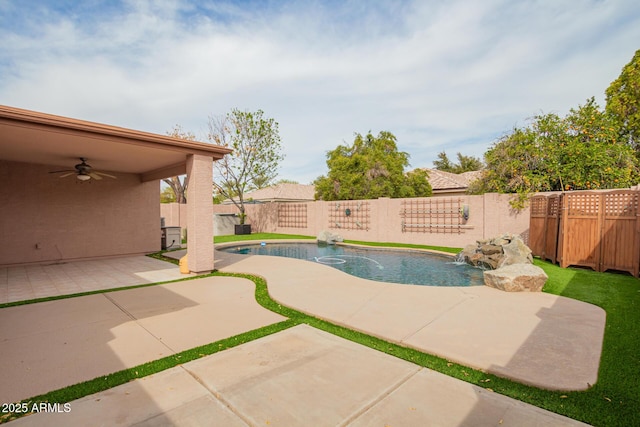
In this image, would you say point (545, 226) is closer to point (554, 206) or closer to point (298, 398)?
point (554, 206)

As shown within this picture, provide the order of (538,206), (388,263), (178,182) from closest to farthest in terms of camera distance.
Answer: (538,206) → (388,263) → (178,182)

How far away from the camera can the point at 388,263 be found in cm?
1034

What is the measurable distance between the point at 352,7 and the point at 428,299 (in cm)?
1004

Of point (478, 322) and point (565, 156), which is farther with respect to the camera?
point (565, 156)

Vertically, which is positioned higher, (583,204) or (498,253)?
(583,204)

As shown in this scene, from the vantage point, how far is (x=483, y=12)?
899cm

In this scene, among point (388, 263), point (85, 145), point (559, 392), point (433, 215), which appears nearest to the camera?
point (559, 392)

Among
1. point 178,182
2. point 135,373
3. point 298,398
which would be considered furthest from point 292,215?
point 298,398

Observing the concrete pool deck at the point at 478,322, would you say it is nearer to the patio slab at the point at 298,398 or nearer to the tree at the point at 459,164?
the patio slab at the point at 298,398

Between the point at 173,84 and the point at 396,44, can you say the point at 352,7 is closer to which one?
the point at 396,44

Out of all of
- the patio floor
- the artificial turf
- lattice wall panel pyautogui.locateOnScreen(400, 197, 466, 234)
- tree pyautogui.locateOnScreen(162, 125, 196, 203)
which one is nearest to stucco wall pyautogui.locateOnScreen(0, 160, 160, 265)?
the patio floor

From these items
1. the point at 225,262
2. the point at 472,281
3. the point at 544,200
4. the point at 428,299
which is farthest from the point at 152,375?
the point at 544,200

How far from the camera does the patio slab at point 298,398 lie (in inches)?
91.7

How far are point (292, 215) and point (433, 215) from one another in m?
9.46
